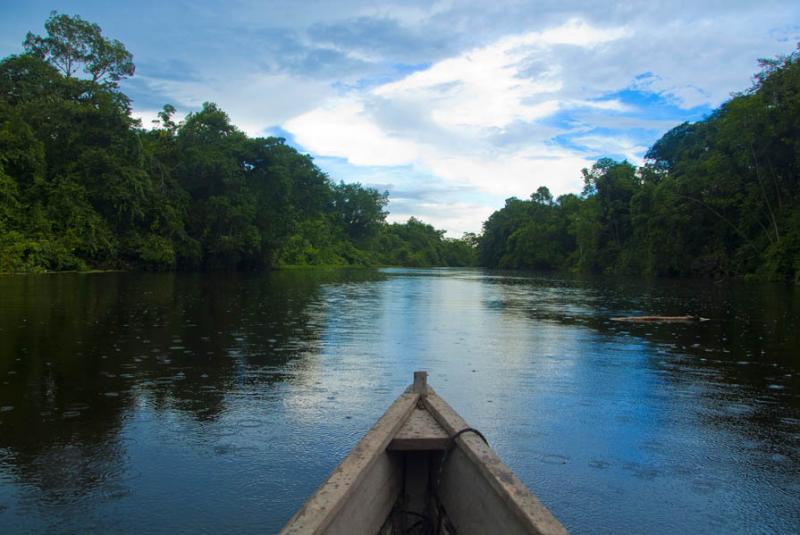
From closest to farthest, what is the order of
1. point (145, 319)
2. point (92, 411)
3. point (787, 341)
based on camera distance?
1. point (92, 411)
2. point (787, 341)
3. point (145, 319)

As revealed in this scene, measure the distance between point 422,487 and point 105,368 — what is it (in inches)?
225

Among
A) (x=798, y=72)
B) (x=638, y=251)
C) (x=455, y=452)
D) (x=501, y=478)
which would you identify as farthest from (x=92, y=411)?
(x=638, y=251)

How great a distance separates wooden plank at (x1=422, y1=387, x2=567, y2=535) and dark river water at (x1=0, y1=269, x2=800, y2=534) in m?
0.99

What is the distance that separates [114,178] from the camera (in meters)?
37.3

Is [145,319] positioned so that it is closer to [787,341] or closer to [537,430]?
[537,430]

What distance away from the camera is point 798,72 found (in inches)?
1471

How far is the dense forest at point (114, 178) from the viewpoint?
34.3 meters

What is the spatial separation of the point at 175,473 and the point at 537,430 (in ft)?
10.7

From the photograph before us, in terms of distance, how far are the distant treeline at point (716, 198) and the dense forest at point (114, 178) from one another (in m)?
33.6

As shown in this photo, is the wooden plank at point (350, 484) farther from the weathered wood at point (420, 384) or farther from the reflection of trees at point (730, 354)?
the reflection of trees at point (730, 354)

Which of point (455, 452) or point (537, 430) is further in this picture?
point (537, 430)

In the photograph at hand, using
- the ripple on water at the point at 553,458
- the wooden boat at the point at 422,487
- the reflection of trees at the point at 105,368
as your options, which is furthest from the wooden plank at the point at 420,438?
the reflection of trees at the point at 105,368

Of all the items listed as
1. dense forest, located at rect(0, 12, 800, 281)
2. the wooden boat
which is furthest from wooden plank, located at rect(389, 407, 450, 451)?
dense forest, located at rect(0, 12, 800, 281)

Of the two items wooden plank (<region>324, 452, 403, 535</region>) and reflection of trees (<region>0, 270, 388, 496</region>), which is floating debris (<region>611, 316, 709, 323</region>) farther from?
wooden plank (<region>324, 452, 403, 535</region>)
